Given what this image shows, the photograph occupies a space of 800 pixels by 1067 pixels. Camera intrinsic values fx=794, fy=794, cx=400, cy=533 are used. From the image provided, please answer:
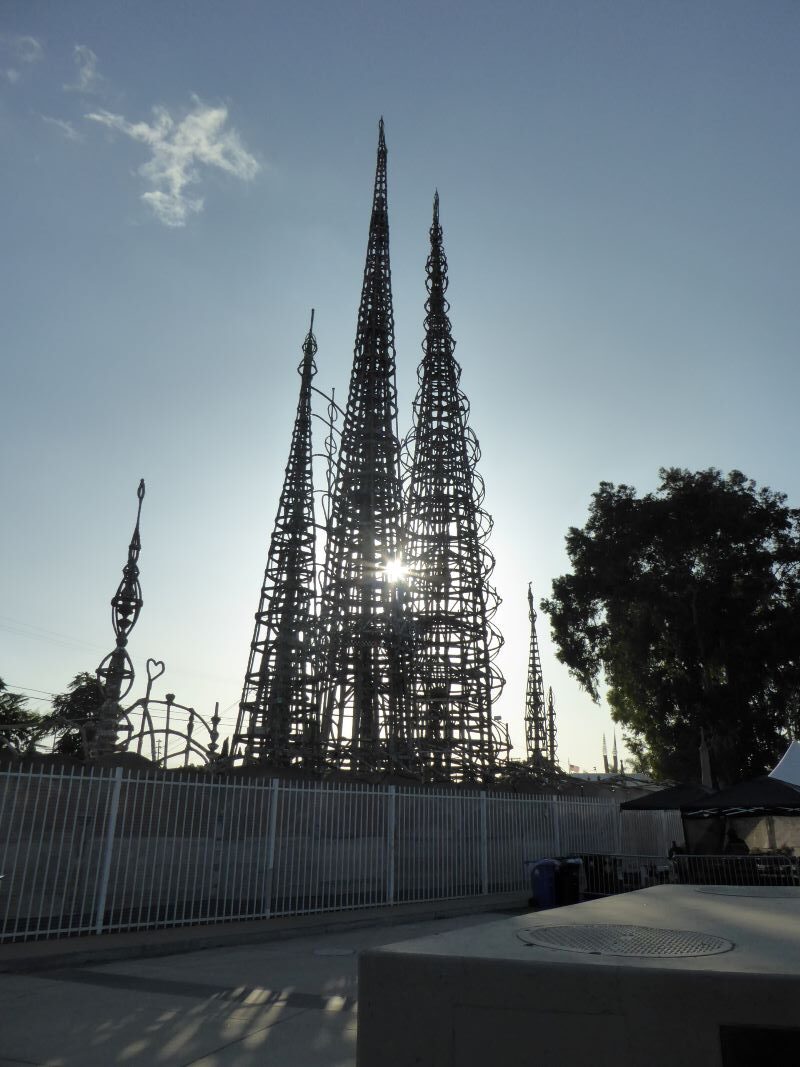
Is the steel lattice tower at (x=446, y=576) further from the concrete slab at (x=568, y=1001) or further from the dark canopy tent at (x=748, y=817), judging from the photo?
the concrete slab at (x=568, y=1001)

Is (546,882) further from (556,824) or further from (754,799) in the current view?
(754,799)

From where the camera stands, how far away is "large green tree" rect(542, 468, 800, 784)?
29531 mm

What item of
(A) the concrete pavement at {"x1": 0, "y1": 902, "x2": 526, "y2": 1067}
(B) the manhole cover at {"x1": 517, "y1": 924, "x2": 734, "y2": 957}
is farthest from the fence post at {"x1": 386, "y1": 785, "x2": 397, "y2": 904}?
(B) the manhole cover at {"x1": 517, "y1": 924, "x2": 734, "y2": 957}

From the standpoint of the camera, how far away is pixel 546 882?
14398mm

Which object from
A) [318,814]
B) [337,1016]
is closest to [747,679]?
[318,814]

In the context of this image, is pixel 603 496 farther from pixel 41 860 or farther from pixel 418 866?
pixel 41 860

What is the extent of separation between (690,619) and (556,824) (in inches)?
594

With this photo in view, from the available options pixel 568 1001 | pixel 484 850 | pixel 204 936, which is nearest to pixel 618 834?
pixel 484 850

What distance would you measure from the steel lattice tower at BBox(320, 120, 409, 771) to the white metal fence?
7.87 m

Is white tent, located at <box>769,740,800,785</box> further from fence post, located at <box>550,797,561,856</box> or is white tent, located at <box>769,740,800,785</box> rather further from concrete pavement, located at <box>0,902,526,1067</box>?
A: concrete pavement, located at <box>0,902,526,1067</box>

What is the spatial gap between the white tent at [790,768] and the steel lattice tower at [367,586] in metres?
10.1

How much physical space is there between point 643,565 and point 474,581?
7540 mm

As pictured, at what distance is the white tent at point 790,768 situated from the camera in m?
17.3

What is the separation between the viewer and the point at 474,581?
102ft
